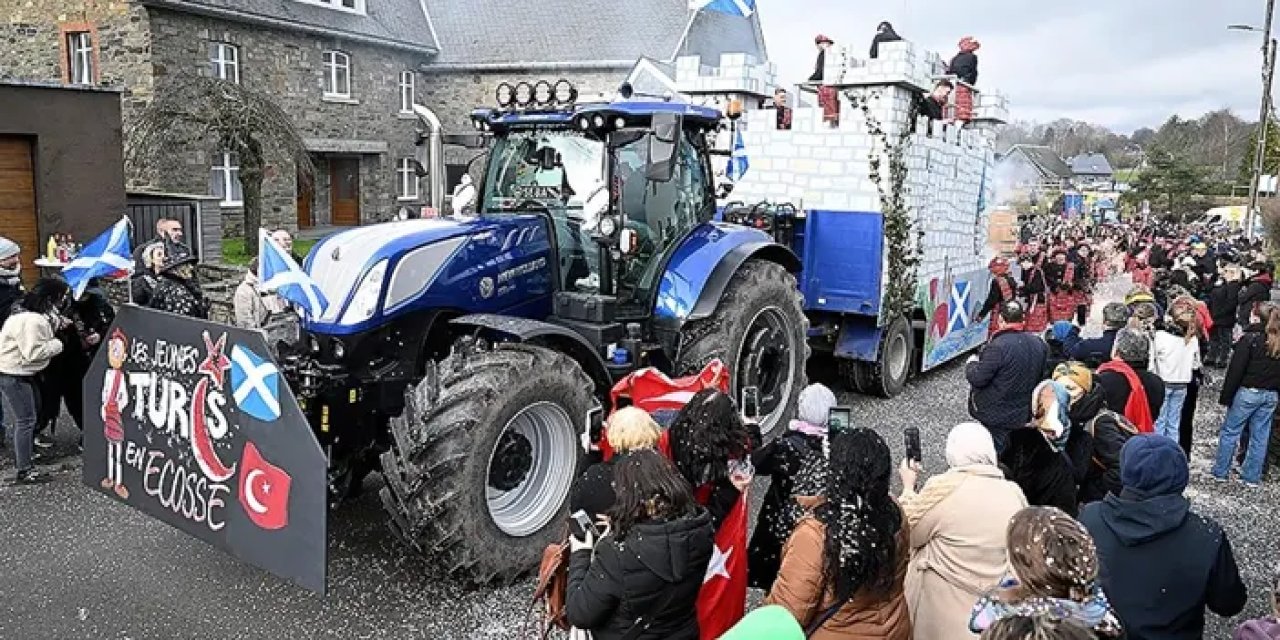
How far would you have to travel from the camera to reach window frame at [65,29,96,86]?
19.3m

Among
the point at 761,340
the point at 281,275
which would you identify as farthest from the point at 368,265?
the point at 761,340

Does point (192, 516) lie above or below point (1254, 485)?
above

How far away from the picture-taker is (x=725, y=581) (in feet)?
10.4

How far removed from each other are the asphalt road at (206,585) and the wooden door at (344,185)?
60.0ft

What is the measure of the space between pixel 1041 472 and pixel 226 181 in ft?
63.9

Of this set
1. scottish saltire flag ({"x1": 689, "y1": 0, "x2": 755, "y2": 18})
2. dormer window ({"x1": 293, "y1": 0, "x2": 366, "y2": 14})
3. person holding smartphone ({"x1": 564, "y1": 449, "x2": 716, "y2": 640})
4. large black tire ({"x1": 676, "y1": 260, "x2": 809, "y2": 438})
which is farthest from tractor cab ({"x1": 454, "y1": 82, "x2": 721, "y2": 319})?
dormer window ({"x1": 293, "y1": 0, "x2": 366, "y2": 14})

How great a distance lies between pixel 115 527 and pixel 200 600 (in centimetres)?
136

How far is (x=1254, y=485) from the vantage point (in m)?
6.81

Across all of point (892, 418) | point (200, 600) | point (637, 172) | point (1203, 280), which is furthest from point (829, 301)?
point (1203, 280)

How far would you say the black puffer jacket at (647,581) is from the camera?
2.63 meters

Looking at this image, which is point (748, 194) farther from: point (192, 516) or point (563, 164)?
point (192, 516)

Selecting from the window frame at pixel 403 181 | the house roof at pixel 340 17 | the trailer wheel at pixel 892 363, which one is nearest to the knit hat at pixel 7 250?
the trailer wheel at pixel 892 363

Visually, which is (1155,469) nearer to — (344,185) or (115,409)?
(115,409)

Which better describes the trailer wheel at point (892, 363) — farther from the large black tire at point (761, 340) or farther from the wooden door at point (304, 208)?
the wooden door at point (304, 208)
